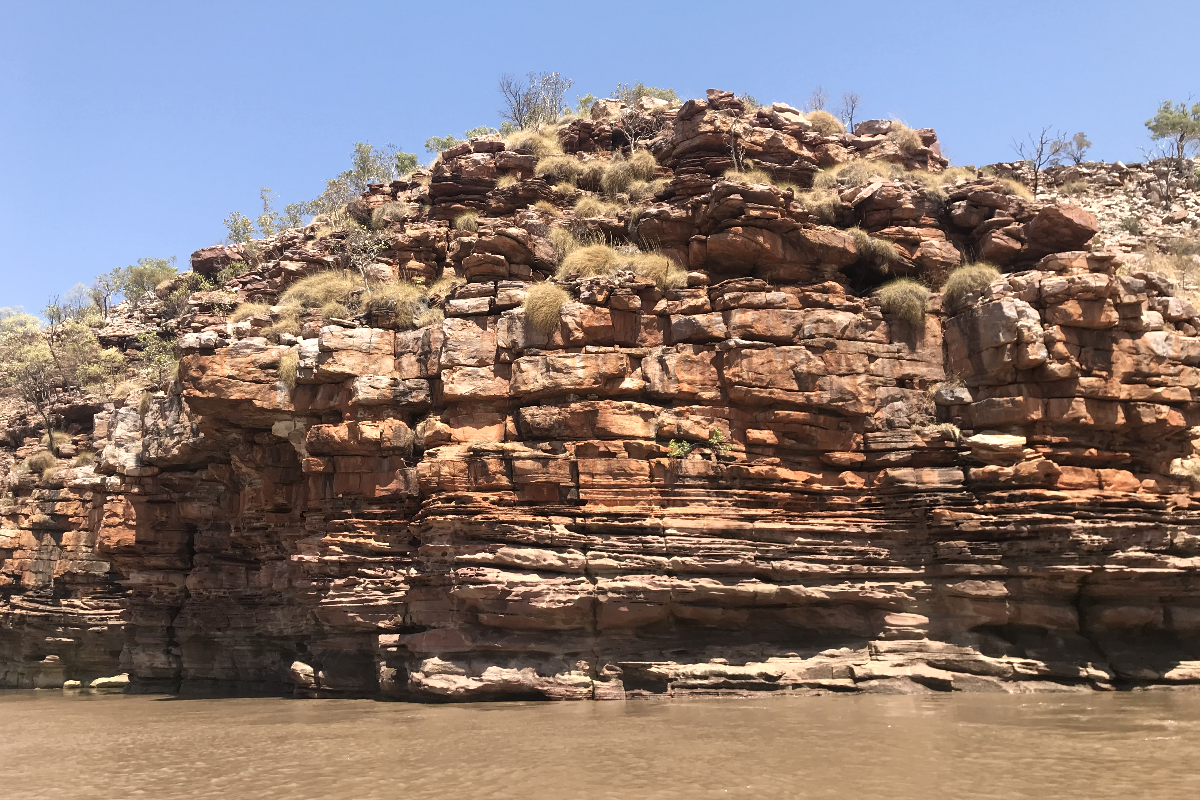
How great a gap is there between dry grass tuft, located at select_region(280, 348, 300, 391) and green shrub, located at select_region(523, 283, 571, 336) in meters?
5.37

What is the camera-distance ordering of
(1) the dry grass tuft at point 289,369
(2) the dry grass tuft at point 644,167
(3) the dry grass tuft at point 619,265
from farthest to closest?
(2) the dry grass tuft at point 644,167 < (1) the dry grass tuft at point 289,369 < (3) the dry grass tuft at point 619,265

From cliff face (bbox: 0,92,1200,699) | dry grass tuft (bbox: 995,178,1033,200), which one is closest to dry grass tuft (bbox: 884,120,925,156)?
dry grass tuft (bbox: 995,178,1033,200)

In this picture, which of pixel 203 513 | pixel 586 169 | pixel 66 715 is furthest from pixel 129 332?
pixel 586 169

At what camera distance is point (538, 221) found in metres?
20.0

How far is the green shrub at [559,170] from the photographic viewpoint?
74.8ft

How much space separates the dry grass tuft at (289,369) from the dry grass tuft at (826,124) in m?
15.5

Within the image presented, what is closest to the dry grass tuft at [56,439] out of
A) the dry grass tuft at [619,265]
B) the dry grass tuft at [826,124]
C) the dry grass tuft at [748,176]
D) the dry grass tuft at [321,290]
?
the dry grass tuft at [321,290]

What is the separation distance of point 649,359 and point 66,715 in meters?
14.8

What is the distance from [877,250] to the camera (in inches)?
714

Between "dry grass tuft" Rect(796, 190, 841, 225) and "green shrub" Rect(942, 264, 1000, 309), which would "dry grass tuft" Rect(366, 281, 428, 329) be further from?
"green shrub" Rect(942, 264, 1000, 309)

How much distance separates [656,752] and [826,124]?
19664mm

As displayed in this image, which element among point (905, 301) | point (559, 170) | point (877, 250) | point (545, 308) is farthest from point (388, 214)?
point (905, 301)

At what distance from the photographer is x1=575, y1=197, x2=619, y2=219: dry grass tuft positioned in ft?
67.9

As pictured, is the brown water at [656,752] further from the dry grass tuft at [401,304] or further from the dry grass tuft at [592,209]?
the dry grass tuft at [592,209]
